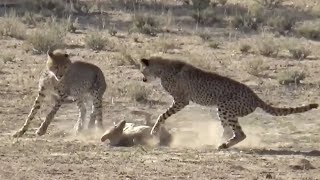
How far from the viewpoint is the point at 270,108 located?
14.3 m

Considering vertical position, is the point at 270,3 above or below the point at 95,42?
below

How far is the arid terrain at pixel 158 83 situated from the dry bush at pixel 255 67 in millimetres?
34

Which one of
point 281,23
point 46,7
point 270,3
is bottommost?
point 270,3

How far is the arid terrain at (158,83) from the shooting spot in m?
12.1

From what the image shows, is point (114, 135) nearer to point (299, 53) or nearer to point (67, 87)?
point (67, 87)

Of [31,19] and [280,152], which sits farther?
[31,19]

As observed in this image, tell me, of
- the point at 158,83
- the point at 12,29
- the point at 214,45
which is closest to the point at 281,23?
the point at 214,45

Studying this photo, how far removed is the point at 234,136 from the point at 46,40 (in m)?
11.4

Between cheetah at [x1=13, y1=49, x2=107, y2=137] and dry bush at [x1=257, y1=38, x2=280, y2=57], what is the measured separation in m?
9.32

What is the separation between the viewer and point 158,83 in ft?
65.8

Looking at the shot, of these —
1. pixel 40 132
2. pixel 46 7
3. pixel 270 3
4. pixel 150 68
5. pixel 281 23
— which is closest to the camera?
pixel 40 132

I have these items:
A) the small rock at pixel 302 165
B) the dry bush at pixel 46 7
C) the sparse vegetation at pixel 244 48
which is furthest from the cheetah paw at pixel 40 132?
the dry bush at pixel 46 7

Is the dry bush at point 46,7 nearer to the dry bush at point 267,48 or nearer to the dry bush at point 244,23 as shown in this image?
the dry bush at point 244,23

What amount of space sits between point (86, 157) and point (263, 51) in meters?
13.2
